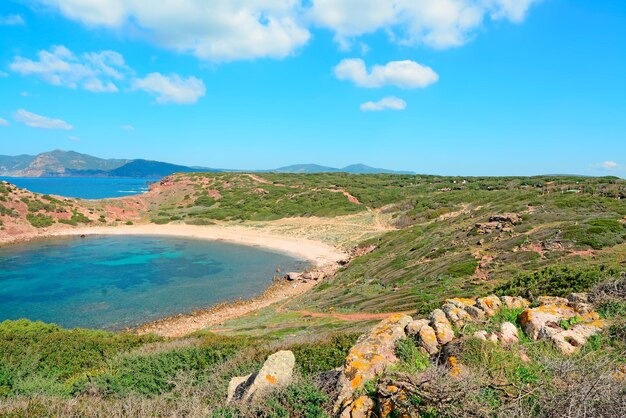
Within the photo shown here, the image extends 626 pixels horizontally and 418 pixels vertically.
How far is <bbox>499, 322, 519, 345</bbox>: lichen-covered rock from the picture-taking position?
22.4ft

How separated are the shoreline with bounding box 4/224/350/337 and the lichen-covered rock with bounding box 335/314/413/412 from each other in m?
16.8

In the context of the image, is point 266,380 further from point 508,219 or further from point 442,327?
point 508,219

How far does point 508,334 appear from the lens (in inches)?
277

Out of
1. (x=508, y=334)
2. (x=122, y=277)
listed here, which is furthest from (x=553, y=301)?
(x=122, y=277)

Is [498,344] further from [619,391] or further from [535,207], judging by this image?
[535,207]

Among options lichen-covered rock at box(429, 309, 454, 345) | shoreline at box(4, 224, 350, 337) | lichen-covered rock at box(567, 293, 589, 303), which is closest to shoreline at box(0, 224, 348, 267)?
shoreline at box(4, 224, 350, 337)

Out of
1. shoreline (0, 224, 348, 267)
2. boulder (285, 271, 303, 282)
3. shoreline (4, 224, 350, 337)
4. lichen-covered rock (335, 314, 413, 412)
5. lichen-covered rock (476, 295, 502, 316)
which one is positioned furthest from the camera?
shoreline (0, 224, 348, 267)

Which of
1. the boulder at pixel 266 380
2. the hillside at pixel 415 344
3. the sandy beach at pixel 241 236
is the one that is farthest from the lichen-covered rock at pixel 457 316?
the sandy beach at pixel 241 236

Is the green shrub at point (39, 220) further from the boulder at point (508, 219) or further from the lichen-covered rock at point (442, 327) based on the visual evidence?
the lichen-covered rock at point (442, 327)

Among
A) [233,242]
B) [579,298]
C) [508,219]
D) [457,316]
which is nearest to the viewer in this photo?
[457,316]

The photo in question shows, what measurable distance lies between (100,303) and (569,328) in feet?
97.3

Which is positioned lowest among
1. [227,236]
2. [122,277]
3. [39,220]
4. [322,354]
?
[122,277]

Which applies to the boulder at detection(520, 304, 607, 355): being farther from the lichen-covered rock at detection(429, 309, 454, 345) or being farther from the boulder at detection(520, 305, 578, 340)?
the lichen-covered rock at detection(429, 309, 454, 345)

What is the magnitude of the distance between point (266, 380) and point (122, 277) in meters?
32.8
